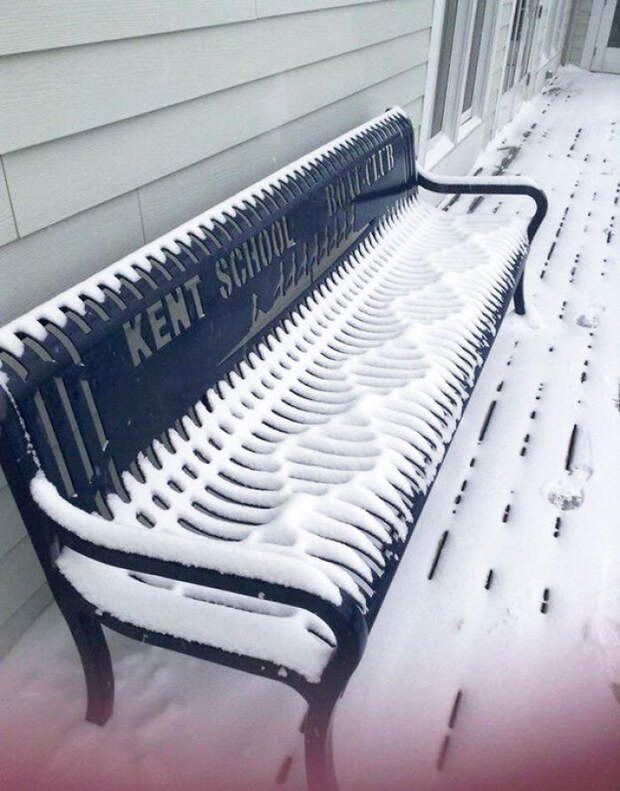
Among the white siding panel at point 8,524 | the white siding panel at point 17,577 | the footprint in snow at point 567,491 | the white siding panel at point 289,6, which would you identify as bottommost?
the footprint in snow at point 567,491

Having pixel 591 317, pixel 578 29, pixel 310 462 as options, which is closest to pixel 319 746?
pixel 310 462

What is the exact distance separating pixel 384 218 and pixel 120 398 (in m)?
1.81

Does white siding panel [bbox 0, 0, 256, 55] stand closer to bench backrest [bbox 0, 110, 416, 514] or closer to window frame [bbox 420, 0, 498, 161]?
bench backrest [bbox 0, 110, 416, 514]

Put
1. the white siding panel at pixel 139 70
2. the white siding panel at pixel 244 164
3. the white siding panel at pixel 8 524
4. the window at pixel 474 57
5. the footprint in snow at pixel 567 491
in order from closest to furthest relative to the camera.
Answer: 1. the white siding panel at pixel 139 70
2. the white siding panel at pixel 8 524
3. the white siding panel at pixel 244 164
4. the footprint in snow at pixel 567 491
5. the window at pixel 474 57

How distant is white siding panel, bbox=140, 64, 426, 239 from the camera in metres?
1.88

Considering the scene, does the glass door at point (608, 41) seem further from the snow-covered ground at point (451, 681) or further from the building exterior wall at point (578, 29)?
the snow-covered ground at point (451, 681)

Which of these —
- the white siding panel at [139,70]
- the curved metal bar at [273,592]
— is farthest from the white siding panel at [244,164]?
the curved metal bar at [273,592]

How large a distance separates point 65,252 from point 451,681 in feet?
4.62

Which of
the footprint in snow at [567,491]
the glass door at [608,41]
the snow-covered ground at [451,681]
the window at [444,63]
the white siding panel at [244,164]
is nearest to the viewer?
the snow-covered ground at [451,681]

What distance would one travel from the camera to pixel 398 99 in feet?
11.9

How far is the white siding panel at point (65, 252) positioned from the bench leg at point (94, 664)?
0.67 meters

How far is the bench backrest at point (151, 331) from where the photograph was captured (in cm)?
122

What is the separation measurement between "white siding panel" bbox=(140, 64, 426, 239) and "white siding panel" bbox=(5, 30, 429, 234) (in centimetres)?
4

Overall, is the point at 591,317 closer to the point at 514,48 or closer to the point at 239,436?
the point at 239,436
